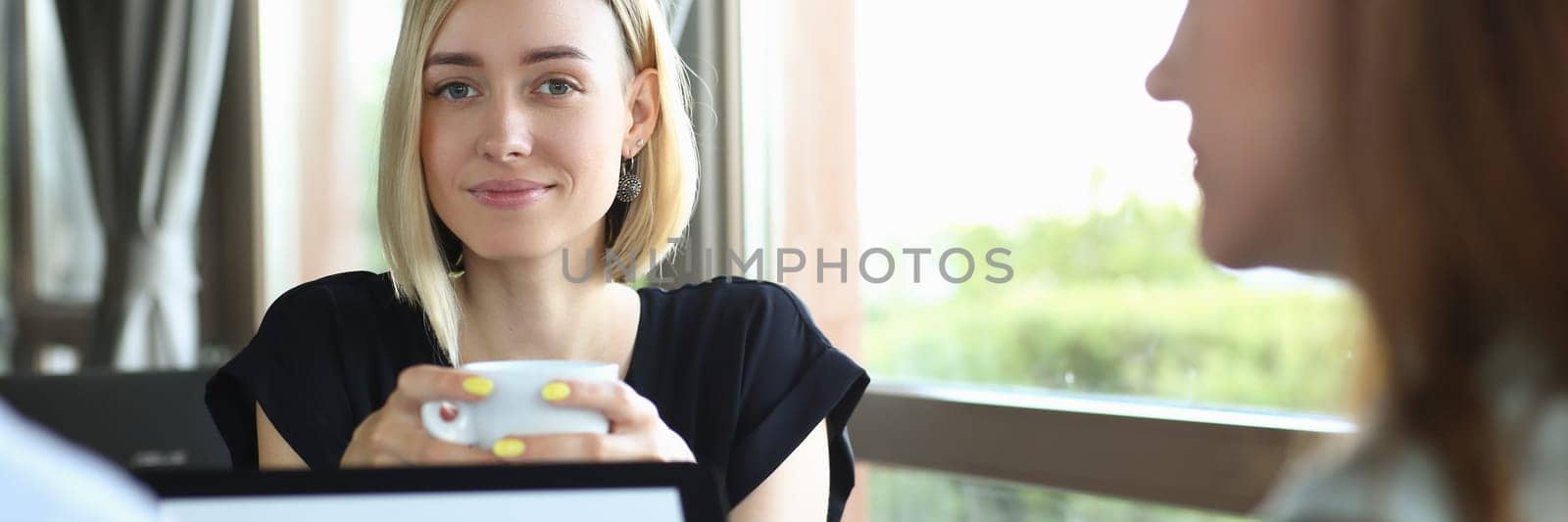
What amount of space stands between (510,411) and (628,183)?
2.09 ft

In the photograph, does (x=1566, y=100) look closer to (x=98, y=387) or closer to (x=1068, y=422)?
(x=1068, y=422)

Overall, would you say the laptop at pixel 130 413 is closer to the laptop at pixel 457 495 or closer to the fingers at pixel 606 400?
the fingers at pixel 606 400

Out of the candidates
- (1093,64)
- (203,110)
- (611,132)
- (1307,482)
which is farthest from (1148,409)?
(203,110)

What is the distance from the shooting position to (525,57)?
4.34 ft

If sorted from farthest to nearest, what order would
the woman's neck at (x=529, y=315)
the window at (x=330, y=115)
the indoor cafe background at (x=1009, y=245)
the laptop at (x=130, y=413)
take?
the window at (x=330, y=115), the laptop at (x=130, y=413), the indoor cafe background at (x=1009, y=245), the woman's neck at (x=529, y=315)

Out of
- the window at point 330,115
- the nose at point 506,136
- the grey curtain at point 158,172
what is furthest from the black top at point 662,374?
the grey curtain at point 158,172

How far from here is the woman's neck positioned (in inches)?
55.4

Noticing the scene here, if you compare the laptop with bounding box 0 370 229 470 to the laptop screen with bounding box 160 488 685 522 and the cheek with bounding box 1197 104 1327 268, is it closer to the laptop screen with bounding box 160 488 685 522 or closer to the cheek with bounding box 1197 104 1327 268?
the laptop screen with bounding box 160 488 685 522

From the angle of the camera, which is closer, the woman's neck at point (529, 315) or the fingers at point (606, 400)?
the fingers at point (606, 400)

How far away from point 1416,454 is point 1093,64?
4.71 ft

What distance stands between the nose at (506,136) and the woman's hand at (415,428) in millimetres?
318

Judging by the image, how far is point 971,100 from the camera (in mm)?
2004

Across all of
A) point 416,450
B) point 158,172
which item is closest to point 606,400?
point 416,450

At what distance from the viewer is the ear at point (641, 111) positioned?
144 centimetres
